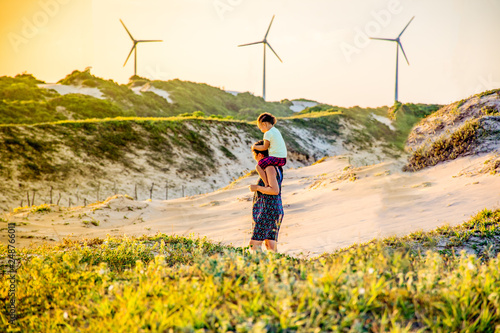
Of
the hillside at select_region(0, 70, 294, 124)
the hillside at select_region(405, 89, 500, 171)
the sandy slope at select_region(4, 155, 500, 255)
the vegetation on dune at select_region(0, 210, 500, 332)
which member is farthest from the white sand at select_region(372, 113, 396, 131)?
the vegetation on dune at select_region(0, 210, 500, 332)

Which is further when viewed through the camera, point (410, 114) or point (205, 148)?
point (410, 114)

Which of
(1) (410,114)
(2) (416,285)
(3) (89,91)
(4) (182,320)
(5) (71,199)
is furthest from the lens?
(1) (410,114)

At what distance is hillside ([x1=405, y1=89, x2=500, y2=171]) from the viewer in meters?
13.8

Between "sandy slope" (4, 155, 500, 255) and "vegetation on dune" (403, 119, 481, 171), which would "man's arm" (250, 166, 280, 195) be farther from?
"vegetation on dune" (403, 119, 481, 171)

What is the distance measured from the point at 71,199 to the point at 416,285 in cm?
2140

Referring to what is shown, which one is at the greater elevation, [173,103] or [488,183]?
[173,103]

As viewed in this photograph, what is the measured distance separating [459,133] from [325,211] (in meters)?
5.84

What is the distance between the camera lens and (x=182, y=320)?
3.44 m

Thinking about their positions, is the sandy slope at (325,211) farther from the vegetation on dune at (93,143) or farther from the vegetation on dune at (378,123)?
the vegetation on dune at (378,123)

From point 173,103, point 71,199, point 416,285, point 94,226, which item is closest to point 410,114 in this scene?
point 173,103

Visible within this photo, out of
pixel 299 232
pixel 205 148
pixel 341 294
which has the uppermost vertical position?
Result: pixel 205 148

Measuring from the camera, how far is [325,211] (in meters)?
13.1

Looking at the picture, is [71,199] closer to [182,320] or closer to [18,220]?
[18,220]

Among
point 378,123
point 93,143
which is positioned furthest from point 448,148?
point 378,123
